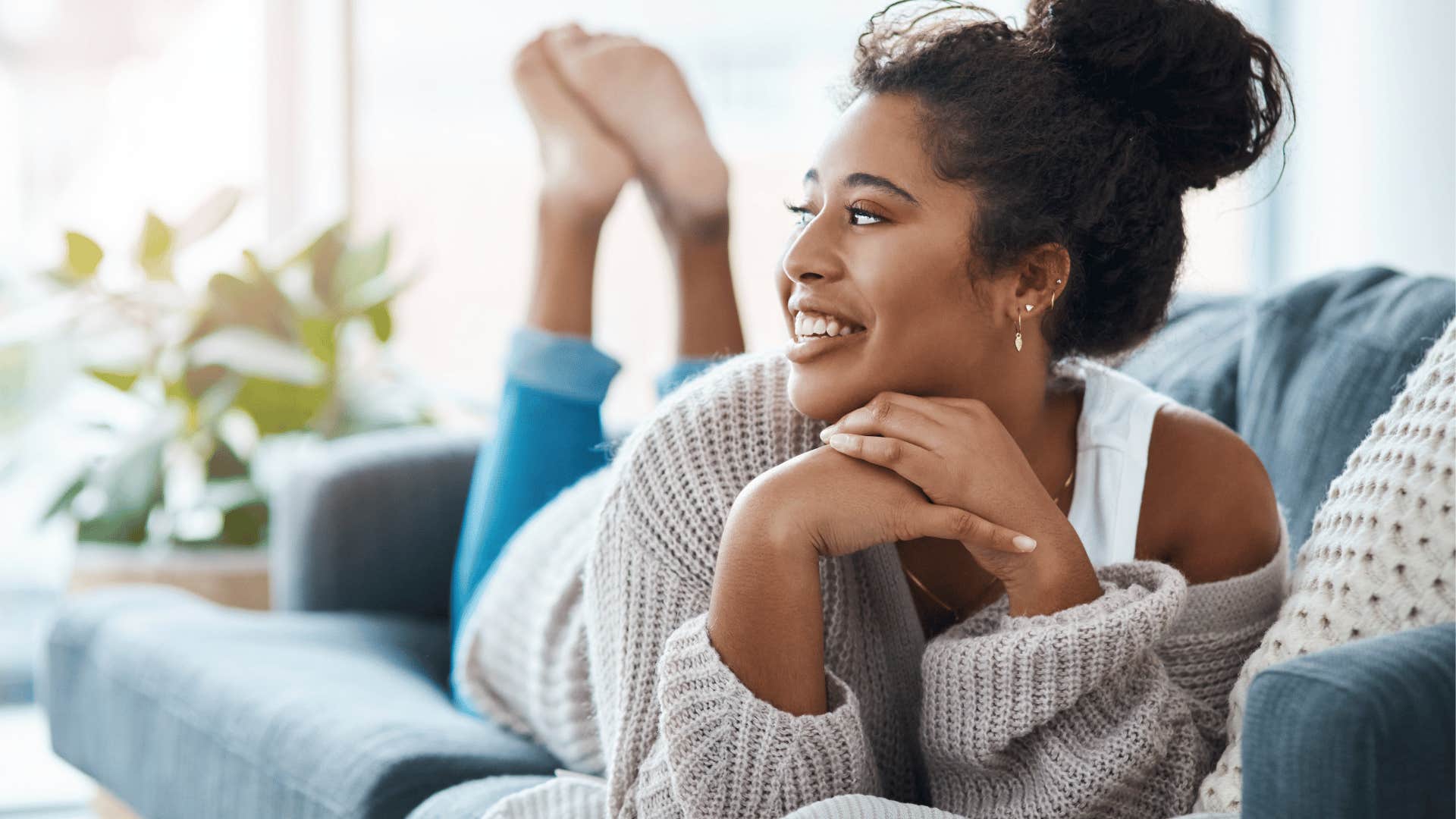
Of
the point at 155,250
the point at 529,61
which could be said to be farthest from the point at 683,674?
the point at 155,250

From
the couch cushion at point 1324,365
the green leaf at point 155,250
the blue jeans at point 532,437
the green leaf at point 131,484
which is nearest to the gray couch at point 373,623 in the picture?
the couch cushion at point 1324,365

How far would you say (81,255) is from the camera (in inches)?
94.5

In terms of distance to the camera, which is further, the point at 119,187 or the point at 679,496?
the point at 119,187

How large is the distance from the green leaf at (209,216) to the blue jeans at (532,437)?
2.81 ft

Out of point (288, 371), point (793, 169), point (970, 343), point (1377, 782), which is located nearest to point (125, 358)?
point (288, 371)

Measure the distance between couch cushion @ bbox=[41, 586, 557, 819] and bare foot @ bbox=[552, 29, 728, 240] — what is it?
671 millimetres

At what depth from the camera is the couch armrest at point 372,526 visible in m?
1.94

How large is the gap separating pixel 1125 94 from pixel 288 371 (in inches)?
57.7

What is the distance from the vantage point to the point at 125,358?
2.41 meters

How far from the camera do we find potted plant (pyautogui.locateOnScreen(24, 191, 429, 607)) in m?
2.27

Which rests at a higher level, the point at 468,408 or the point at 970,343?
the point at 970,343

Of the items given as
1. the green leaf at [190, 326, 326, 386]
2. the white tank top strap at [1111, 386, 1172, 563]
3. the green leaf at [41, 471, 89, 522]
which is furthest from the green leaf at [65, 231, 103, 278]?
the white tank top strap at [1111, 386, 1172, 563]

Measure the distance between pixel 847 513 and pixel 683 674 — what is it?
6.6 inches

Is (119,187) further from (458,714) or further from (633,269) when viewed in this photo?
(458,714)
